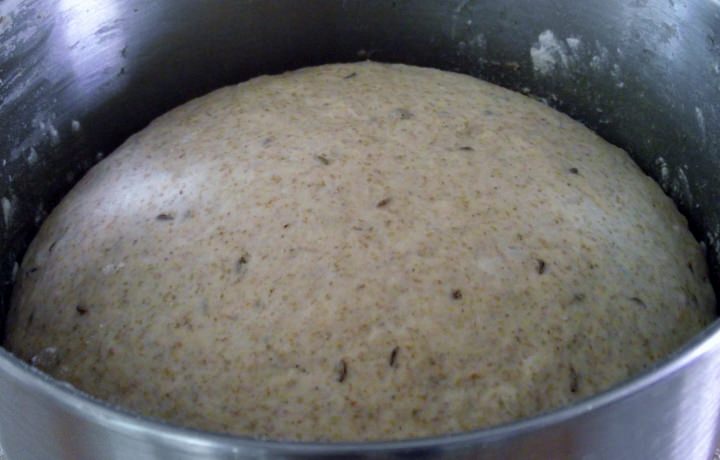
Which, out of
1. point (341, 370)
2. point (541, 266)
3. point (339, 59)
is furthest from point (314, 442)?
point (339, 59)

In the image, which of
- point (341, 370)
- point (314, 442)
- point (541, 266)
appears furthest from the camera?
point (541, 266)

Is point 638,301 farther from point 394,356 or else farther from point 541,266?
point 394,356

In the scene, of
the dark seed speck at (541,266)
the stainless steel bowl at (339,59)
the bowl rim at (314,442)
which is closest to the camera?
the bowl rim at (314,442)

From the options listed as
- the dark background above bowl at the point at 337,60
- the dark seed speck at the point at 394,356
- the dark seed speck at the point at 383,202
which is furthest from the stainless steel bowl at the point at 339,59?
the dark seed speck at the point at 383,202

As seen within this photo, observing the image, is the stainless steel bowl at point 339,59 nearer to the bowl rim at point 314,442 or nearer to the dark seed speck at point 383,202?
the bowl rim at point 314,442

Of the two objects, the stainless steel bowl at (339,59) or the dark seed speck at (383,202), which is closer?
the dark seed speck at (383,202)

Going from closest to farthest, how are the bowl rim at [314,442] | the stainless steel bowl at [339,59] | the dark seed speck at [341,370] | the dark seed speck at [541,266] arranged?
the bowl rim at [314,442], the dark seed speck at [341,370], the dark seed speck at [541,266], the stainless steel bowl at [339,59]

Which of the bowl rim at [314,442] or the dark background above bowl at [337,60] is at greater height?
the bowl rim at [314,442]
